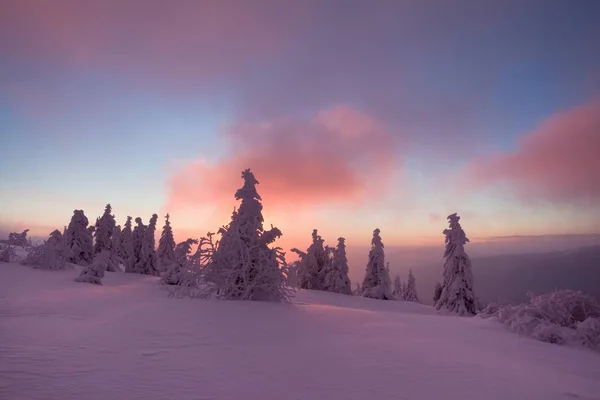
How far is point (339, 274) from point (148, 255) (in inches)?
1012

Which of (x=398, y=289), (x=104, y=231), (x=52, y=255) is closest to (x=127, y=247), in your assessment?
(x=104, y=231)

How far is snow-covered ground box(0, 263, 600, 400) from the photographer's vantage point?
4441 millimetres

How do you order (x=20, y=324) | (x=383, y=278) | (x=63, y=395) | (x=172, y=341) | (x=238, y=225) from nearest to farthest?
(x=63, y=395)
(x=172, y=341)
(x=20, y=324)
(x=238, y=225)
(x=383, y=278)

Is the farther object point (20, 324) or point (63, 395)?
point (20, 324)

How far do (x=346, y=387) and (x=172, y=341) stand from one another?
3.61 meters

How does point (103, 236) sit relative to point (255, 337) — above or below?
above

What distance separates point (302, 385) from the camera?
15.7 ft

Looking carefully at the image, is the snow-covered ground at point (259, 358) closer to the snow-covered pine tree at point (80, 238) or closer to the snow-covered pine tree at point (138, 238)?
the snow-covered pine tree at point (80, 238)

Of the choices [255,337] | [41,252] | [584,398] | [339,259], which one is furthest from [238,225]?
[339,259]

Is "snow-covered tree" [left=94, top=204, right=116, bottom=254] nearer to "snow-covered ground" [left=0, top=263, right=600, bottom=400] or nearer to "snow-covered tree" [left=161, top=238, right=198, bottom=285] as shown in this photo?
"snow-covered tree" [left=161, top=238, right=198, bottom=285]

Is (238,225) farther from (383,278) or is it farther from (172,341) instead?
(383,278)

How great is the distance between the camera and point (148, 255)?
45.6 m

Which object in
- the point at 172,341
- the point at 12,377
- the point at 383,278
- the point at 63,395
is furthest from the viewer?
the point at 383,278

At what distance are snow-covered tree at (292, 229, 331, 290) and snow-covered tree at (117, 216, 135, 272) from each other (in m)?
22.4
